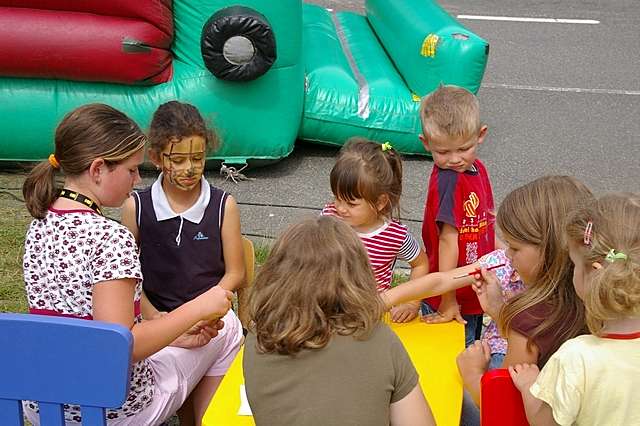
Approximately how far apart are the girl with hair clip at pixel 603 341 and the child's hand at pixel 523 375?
69 millimetres

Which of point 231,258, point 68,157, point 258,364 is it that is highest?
point 68,157

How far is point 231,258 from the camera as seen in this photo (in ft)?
8.92

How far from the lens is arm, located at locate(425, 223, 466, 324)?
8.87ft

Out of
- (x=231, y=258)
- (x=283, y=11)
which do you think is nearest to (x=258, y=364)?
(x=231, y=258)

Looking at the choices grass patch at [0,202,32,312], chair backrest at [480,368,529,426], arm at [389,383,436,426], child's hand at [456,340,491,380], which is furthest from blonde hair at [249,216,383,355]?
grass patch at [0,202,32,312]

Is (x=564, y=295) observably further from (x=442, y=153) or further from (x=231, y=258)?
(x=231, y=258)

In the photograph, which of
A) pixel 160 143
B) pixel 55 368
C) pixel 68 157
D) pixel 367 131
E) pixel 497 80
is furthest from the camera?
pixel 497 80

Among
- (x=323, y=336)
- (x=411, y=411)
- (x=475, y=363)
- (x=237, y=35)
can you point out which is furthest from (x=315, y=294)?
(x=237, y=35)

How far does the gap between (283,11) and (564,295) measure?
3.02 meters

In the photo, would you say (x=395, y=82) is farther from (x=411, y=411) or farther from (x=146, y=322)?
(x=411, y=411)

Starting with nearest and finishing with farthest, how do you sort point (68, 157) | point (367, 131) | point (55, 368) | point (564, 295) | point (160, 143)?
point (55, 368) → point (564, 295) → point (68, 157) → point (160, 143) → point (367, 131)

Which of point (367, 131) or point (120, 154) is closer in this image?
point (120, 154)

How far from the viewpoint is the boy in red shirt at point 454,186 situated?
269 centimetres

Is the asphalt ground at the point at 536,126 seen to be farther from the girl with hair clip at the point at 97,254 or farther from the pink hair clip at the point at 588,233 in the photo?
the pink hair clip at the point at 588,233
